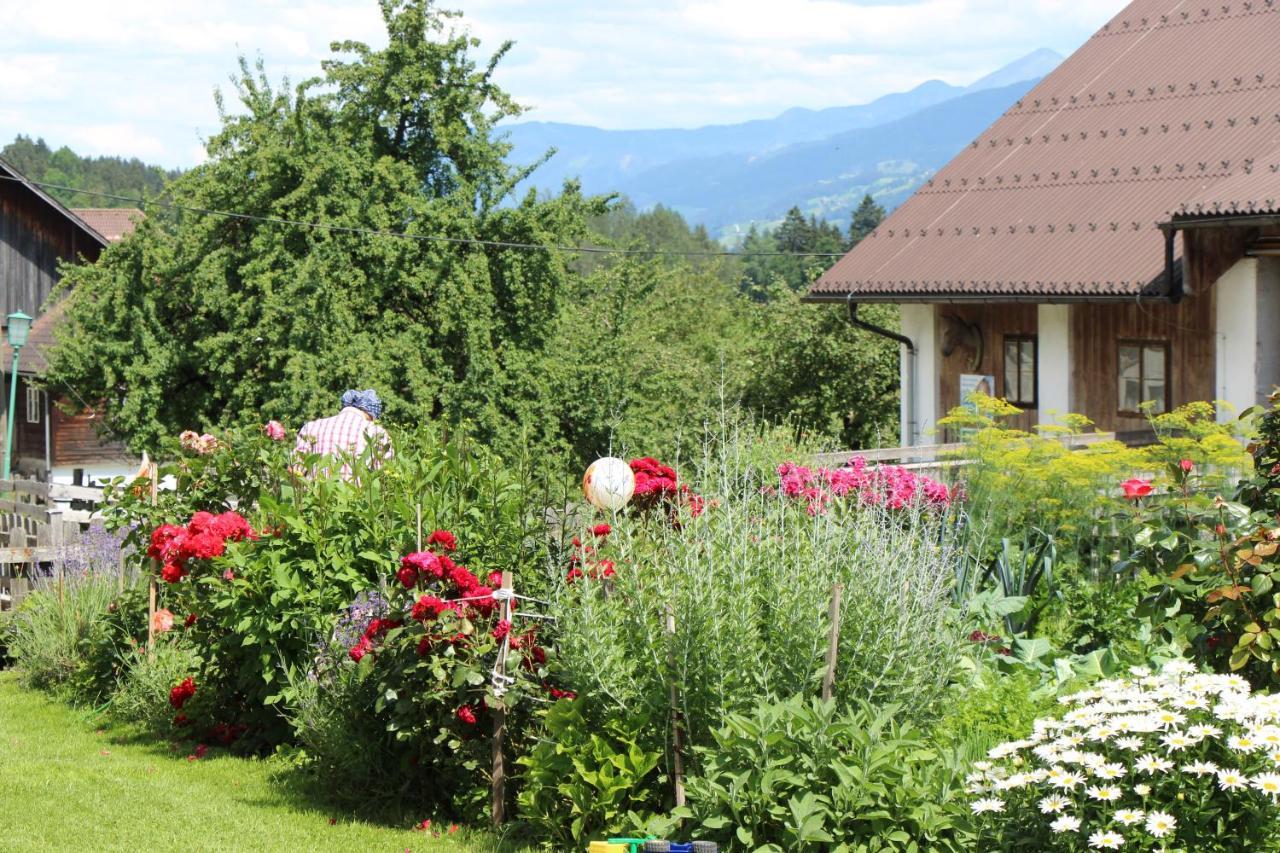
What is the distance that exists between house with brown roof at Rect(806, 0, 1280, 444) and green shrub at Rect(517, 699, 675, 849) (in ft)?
37.7

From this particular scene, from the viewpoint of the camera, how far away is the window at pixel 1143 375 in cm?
1706

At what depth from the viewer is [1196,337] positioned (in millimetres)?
16703

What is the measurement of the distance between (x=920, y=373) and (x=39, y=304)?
2736cm

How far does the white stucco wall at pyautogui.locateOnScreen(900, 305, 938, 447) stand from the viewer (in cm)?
1995

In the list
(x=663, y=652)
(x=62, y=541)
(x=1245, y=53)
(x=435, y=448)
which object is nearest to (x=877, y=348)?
(x=1245, y=53)

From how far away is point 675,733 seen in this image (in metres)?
5.19

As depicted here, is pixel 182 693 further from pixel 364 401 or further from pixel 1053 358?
pixel 1053 358

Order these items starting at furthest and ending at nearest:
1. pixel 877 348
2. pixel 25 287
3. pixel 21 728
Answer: pixel 25 287, pixel 877 348, pixel 21 728

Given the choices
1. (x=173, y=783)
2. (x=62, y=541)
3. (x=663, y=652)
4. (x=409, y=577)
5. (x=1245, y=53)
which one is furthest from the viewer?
(x=1245, y=53)

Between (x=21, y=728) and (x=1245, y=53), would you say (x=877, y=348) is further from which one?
(x=21, y=728)

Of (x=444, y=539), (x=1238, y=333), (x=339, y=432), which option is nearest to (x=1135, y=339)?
(x=1238, y=333)

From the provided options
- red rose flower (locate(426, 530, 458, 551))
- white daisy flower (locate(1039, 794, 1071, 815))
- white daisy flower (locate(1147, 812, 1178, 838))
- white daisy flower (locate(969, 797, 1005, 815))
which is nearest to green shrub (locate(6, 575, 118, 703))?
red rose flower (locate(426, 530, 458, 551))

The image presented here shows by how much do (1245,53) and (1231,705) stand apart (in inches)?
664

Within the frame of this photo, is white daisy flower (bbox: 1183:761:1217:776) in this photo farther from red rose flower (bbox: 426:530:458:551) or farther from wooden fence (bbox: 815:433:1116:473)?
wooden fence (bbox: 815:433:1116:473)
